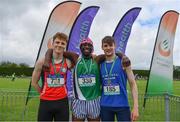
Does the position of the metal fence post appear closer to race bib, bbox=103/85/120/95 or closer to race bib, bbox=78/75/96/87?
race bib, bbox=103/85/120/95

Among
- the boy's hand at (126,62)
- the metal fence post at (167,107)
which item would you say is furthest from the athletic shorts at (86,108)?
the metal fence post at (167,107)

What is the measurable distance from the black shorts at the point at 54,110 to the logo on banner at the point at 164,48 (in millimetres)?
9170

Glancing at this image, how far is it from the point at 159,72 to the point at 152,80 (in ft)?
1.58

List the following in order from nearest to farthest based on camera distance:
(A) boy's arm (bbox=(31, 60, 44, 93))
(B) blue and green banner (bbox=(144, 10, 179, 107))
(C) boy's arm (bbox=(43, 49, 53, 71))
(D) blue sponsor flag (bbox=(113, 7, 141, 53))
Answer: (C) boy's arm (bbox=(43, 49, 53, 71)) → (A) boy's arm (bbox=(31, 60, 44, 93)) → (D) blue sponsor flag (bbox=(113, 7, 141, 53)) → (B) blue and green banner (bbox=(144, 10, 179, 107))

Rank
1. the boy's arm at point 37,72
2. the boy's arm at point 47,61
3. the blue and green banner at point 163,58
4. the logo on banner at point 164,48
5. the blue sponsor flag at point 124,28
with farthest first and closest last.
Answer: the logo on banner at point 164,48
the blue and green banner at point 163,58
the blue sponsor flag at point 124,28
the boy's arm at point 37,72
the boy's arm at point 47,61

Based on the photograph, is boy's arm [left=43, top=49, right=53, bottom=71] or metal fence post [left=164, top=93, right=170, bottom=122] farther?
metal fence post [left=164, top=93, right=170, bottom=122]

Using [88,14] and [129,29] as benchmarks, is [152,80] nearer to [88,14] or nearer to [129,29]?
[129,29]

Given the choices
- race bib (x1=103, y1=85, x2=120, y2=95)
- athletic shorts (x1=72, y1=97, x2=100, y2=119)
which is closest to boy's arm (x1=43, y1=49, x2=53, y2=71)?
athletic shorts (x1=72, y1=97, x2=100, y2=119)

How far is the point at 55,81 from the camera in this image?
5422mm

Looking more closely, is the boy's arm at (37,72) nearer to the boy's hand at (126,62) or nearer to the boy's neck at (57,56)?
the boy's neck at (57,56)

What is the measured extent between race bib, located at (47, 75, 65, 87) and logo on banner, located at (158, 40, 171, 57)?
916 cm

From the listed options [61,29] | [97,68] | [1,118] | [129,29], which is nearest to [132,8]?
[129,29]

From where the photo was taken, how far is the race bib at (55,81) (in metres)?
5.42

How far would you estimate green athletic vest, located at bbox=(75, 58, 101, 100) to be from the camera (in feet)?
18.0
